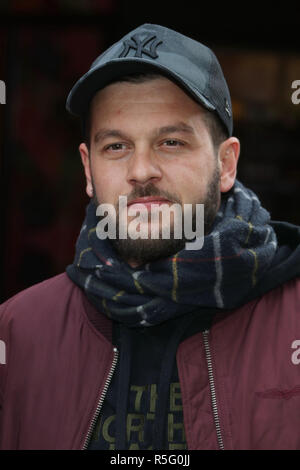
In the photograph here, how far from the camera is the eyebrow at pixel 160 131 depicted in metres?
2.18

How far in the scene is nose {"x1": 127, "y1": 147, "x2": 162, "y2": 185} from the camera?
7.04ft

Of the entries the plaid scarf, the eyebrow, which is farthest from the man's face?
the plaid scarf

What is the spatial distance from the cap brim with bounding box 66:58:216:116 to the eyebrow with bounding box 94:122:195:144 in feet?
0.33

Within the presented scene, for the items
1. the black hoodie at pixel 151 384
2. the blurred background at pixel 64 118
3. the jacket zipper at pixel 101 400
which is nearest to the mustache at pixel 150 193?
the black hoodie at pixel 151 384

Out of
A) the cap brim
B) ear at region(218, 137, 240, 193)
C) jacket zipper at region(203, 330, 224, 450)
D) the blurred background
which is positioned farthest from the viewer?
the blurred background

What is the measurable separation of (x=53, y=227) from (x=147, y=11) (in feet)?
5.73

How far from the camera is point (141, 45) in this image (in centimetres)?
222

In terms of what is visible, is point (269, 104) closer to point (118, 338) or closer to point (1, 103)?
point (1, 103)

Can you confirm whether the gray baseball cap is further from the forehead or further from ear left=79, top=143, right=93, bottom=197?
ear left=79, top=143, right=93, bottom=197

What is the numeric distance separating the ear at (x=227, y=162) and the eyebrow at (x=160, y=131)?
24cm

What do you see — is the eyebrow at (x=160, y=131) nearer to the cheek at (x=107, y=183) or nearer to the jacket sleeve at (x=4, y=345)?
the cheek at (x=107, y=183)

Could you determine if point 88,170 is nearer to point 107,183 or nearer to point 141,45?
point 107,183

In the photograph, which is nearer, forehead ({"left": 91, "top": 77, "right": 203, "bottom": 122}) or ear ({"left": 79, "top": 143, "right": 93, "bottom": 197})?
forehead ({"left": 91, "top": 77, "right": 203, "bottom": 122})

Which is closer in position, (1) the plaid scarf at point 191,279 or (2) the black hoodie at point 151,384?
(2) the black hoodie at point 151,384
